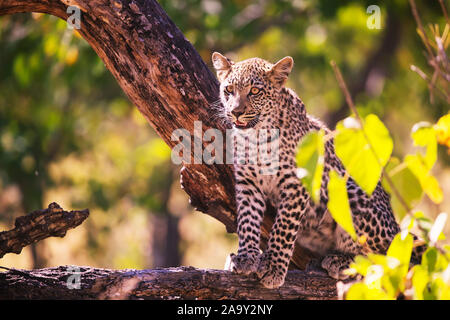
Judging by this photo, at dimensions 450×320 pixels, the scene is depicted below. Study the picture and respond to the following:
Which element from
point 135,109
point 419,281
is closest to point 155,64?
point 419,281

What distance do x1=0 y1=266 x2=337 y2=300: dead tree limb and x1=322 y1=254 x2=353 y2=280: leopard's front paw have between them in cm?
16

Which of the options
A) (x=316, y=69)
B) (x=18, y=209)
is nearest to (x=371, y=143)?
(x=316, y=69)

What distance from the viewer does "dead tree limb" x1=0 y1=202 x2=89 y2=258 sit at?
5426 mm

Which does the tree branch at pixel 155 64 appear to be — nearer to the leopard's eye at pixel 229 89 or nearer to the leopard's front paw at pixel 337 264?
the leopard's eye at pixel 229 89

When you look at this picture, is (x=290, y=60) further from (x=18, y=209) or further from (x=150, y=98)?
(x=18, y=209)

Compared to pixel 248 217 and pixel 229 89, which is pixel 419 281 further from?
pixel 229 89

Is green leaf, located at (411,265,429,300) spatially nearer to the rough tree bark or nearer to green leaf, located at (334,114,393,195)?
green leaf, located at (334,114,393,195)

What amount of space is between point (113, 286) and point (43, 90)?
13122mm

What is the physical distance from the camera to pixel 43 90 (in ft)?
56.9

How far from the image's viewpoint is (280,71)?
22.4ft

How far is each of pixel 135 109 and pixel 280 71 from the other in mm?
11405

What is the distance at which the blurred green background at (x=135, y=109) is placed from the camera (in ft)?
47.4

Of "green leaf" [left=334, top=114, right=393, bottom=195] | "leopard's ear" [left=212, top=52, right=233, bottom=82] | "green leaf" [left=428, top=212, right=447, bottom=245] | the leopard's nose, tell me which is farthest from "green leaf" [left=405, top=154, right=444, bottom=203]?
"leopard's ear" [left=212, top=52, right=233, bottom=82]

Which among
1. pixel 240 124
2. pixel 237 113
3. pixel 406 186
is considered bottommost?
pixel 406 186
